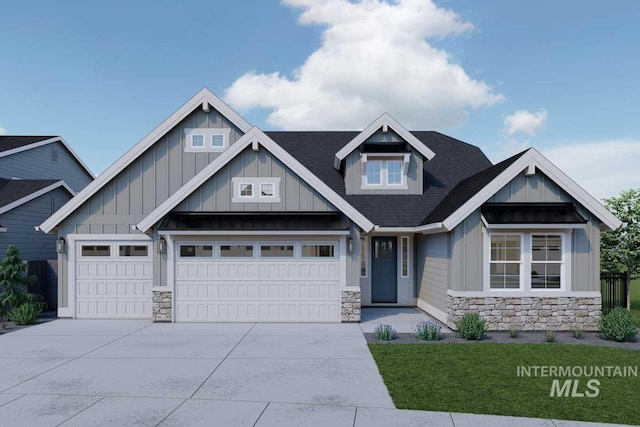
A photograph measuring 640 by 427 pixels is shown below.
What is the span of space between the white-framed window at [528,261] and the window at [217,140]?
31.3 ft

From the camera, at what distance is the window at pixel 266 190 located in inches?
512

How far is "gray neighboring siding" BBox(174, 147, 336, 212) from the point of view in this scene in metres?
12.9

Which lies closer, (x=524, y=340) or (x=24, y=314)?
(x=524, y=340)

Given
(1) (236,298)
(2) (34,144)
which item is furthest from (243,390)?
(2) (34,144)

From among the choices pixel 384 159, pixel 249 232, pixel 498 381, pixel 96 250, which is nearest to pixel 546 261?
pixel 498 381

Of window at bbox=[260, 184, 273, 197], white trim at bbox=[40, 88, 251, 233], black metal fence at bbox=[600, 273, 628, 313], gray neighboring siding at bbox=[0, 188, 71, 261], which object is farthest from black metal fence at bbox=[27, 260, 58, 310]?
black metal fence at bbox=[600, 273, 628, 313]

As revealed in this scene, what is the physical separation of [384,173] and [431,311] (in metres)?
5.67

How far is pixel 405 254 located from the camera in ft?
52.7

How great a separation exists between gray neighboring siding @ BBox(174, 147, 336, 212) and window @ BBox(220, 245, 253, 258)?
1143 mm

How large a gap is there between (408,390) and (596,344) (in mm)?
6164

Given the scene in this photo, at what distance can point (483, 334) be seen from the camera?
1120cm

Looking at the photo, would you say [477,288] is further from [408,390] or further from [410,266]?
[408,390]

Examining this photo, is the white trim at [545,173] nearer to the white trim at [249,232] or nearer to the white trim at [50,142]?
the white trim at [249,232]

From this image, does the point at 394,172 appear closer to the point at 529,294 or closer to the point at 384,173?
the point at 384,173
